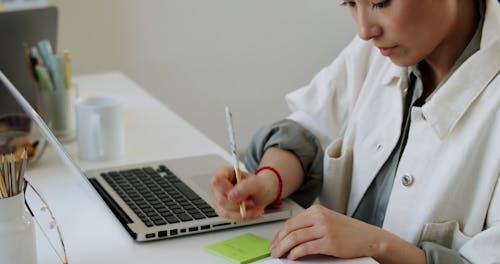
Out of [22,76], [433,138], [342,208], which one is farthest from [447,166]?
[22,76]

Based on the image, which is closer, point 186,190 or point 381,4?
point 381,4

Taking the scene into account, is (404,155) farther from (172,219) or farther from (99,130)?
(99,130)

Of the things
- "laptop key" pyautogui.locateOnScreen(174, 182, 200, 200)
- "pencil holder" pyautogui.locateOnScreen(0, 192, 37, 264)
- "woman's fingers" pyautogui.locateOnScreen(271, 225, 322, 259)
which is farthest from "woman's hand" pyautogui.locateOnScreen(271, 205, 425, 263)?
"pencil holder" pyautogui.locateOnScreen(0, 192, 37, 264)

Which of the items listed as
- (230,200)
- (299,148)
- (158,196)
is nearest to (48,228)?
(158,196)

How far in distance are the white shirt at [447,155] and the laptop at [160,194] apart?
0.21 metres

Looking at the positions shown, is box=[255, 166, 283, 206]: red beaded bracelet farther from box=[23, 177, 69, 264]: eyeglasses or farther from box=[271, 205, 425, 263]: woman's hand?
box=[23, 177, 69, 264]: eyeglasses

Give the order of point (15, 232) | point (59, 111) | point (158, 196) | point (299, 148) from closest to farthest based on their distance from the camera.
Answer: point (15, 232)
point (158, 196)
point (299, 148)
point (59, 111)

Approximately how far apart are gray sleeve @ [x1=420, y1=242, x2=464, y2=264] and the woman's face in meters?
0.35

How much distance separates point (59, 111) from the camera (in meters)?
1.92

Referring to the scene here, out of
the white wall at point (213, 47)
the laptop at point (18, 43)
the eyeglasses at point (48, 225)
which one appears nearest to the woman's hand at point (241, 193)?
the eyeglasses at point (48, 225)

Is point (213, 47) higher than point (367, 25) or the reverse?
the reverse

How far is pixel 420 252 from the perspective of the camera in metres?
1.27

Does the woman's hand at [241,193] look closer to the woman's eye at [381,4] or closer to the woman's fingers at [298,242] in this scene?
the woman's fingers at [298,242]

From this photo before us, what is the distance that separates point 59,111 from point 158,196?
545mm
